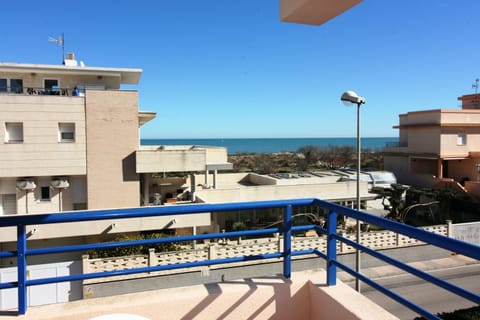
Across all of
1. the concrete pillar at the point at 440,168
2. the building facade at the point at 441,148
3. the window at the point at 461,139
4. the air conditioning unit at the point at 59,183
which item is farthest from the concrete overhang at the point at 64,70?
the window at the point at 461,139

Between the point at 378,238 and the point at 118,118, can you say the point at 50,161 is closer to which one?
the point at 118,118

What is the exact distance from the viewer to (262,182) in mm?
21000

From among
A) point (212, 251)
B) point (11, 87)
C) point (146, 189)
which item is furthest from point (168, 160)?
point (11, 87)

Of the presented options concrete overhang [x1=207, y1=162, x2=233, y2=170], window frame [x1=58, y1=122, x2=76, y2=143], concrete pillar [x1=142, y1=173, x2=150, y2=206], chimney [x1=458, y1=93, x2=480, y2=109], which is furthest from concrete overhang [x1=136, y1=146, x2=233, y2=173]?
chimney [x1=458, y1=93, x2=480, y2=109]

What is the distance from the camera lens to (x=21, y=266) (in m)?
2.31

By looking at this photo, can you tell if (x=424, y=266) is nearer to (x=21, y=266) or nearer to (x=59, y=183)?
(x=59, y=183)

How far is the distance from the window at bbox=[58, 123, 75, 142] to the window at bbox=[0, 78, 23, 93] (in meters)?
2.98

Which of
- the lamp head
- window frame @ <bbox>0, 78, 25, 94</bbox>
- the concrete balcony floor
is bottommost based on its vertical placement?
the concrete balcony floor

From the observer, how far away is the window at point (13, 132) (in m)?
13.5

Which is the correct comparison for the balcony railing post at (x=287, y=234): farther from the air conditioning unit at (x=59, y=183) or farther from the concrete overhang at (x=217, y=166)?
the concrete overhang at (x=217, y=166)

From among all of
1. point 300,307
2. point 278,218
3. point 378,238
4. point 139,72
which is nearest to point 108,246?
point 300,307

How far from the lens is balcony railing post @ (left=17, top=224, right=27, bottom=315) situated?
7.50 feet

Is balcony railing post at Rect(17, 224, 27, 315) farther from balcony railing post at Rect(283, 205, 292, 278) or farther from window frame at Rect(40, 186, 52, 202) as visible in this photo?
window frame at Rect(40, 186, 52, 202)

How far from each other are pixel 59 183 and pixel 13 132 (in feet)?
8.44
